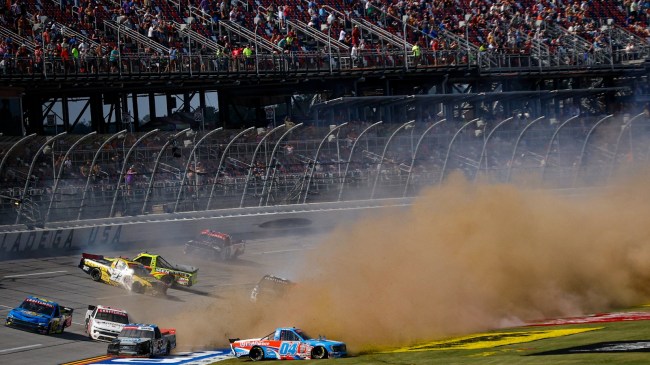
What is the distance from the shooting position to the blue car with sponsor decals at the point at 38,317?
90.2ft

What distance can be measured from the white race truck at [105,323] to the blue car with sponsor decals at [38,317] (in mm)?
785

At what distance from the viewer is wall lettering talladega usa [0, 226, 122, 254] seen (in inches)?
1373

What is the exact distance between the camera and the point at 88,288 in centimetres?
3300

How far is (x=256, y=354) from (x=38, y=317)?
21.3ft

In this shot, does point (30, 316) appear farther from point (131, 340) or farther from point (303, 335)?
point (303, 335)

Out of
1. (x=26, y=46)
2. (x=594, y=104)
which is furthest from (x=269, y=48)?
(x=594, y=104)

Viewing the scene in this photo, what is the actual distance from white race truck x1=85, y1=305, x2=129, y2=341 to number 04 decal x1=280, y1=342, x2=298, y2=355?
5.24 meters

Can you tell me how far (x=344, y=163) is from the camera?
3856 cm

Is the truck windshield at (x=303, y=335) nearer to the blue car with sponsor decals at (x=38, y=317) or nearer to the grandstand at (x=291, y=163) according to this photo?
the blue car with sponsor decals at (x=38, y=317)

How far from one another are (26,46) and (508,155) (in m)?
19.1

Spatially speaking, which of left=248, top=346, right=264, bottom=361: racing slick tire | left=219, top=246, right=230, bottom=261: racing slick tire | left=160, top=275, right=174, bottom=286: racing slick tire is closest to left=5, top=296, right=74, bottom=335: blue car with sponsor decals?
left=160, top=275, right=174, bottom=286: racing slick tire

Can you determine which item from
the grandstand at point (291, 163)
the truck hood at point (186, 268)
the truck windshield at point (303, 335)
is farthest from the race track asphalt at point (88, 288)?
the truck windshield at point (303, 335)

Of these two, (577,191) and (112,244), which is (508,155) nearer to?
(577,191)

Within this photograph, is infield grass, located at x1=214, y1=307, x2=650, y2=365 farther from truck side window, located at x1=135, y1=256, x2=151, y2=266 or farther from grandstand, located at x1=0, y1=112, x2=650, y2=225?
grandstand, located at x1=0, y1=112, x2=650, y2=225
